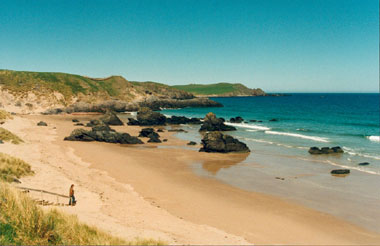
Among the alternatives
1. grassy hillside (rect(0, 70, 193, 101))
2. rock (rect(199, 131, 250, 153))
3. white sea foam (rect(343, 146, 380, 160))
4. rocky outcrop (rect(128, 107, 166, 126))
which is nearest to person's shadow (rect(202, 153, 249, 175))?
rock (rect(199, 131, 250, 153))

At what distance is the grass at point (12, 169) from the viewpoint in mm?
14745

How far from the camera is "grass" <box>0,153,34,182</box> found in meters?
14.7

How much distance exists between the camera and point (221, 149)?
30984 mm

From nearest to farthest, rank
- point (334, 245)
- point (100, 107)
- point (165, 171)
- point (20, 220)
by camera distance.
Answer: point (20, 220) → point (334, 245) → point (165, 171) → point (100, 107)

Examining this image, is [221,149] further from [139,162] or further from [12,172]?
[12,172]

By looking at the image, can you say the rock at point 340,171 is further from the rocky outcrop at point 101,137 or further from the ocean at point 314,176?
the rocky outcrop at point 101,137

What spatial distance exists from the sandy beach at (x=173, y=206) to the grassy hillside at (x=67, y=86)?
6875cm

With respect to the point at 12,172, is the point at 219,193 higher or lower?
lower

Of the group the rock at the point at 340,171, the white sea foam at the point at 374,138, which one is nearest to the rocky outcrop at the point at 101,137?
the rock at the point at 340,171

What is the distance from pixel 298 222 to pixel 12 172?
14999 millimetres

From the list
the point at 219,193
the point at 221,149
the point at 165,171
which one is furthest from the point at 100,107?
the point at 219,193

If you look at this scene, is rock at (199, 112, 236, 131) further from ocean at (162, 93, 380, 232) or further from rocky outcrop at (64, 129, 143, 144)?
rocky outcrop at (64, 129, 143, 144)

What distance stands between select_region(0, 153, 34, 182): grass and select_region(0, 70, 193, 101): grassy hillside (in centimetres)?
7301

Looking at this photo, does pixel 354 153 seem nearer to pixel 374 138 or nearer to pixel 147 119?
pixel 374 138
